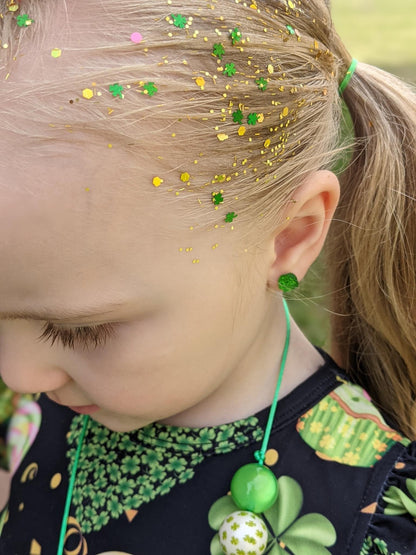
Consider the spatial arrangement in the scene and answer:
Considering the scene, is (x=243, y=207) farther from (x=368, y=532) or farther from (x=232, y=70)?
(x=368, y=532)

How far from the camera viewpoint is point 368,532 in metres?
1.12

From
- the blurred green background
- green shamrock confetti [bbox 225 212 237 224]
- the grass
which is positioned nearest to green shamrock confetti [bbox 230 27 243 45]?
green shamrock confetti [bbox 225 212 237 224]

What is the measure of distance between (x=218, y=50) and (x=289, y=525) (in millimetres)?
700

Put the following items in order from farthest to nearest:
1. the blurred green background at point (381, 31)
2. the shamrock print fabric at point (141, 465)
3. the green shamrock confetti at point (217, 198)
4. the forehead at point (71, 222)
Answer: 1. the blurred green background at point (381, 31)
2. the shamrock print fabric at point (141, 465)
3. the green shamrock confetti at point (217, 198)
4. the forehead at point (71, 222)

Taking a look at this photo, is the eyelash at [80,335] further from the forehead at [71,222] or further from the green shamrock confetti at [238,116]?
the green shamrock confetti at [238,116]

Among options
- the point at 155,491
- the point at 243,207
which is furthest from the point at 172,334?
the point at 155,491

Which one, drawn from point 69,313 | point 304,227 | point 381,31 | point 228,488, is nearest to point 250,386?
point 228,488

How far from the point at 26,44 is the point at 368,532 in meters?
0.82

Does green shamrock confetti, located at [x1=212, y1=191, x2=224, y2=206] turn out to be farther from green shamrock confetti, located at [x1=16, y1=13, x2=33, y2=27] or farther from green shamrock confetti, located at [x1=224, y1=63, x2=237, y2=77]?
green shamrock confetti, located at [x1=16, y1=13, x2=33, y2=27]

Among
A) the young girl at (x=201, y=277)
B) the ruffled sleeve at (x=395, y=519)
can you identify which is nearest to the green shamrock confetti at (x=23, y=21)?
the young girl at (x=201, y=277)

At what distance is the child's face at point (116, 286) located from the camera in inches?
35.7

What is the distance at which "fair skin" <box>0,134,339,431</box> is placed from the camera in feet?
2.99

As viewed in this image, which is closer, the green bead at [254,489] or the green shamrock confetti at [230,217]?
the green shamrock confetti at [230,217]

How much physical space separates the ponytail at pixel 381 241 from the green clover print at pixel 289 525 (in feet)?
0.96
